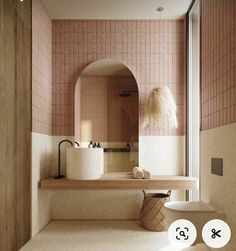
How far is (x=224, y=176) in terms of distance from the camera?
2.11m

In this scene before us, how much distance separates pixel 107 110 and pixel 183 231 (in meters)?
1.64

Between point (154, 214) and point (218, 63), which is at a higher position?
point (218, 63)

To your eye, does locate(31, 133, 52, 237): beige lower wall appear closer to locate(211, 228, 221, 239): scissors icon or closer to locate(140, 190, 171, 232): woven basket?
locate(140, 190, 171, 232): woven basket

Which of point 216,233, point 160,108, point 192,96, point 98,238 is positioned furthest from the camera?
point 192,96

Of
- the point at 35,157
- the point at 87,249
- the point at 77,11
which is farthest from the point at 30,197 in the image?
the point at 77,11

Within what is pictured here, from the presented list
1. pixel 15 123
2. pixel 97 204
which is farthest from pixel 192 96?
pixel 15 123

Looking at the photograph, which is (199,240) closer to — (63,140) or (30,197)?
(30,197)

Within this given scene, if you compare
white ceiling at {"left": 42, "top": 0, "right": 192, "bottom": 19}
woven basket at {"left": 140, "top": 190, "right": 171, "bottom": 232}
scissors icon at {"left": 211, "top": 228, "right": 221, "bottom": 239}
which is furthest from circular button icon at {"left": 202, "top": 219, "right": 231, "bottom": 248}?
white ceiling at {"left": 42, "top": 0, "right": 192, "bottom": 19}

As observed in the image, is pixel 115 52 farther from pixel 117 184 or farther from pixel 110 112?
pixel 117 184

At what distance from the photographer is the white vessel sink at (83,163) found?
9.46 feet

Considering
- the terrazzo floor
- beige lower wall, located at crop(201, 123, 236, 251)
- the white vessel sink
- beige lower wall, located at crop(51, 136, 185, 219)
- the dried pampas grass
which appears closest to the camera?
beige lower wall, located at crop(201, 123, 236, 251)

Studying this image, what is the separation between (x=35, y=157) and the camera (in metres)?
2.81

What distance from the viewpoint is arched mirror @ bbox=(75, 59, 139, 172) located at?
338 cm

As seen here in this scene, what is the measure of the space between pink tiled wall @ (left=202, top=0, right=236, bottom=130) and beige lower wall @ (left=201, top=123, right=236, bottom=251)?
0.26ft
